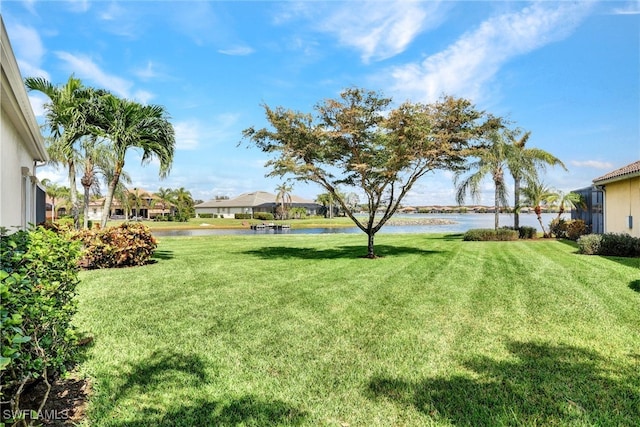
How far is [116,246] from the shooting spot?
10648 millimetres

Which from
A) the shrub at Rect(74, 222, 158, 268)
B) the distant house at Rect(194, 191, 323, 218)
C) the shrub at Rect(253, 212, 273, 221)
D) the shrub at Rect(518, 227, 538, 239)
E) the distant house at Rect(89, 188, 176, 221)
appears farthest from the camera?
the distant house at Rect(194, 191, 323, 218)

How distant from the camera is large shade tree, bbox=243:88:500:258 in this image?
13023 mm

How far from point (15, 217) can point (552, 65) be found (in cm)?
1557

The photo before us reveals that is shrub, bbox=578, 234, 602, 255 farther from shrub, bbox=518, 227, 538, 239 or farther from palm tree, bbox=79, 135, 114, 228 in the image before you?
palm tree, bbox=79, 135, 114, 228

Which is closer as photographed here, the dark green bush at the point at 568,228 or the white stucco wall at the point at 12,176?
the white stucco wall at the point at 12,176

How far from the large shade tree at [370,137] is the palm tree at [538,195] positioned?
1209 cm

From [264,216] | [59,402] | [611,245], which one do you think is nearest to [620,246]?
[611,245]

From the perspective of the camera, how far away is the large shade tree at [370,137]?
1302cm

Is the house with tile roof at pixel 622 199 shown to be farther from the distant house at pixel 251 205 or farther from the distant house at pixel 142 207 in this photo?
the distant house at pixel 142 207

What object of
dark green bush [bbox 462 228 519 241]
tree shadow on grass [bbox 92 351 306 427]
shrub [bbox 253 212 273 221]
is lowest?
tree shadow on grass [bbox 92 351 306 427]

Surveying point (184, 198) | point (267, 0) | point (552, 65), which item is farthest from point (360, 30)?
point (184, 198)

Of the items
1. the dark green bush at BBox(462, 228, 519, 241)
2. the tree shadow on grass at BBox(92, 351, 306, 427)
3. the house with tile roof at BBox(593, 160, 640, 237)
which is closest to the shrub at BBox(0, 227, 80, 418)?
the tree shadow on grass at BBox(92, 351, 306, 427)

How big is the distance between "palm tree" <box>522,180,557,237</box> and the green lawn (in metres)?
15.9

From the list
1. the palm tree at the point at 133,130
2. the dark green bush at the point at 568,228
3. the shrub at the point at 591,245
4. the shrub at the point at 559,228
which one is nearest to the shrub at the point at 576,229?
the dark green bush at the point at 568,228
